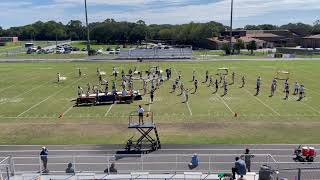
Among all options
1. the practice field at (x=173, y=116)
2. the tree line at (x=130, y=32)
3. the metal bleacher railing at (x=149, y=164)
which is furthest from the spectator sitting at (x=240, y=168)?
the tree line at (x=130, y=32)

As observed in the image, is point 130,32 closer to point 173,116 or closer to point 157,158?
point 173,116

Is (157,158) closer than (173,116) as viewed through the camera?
Yes

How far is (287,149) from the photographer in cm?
2255

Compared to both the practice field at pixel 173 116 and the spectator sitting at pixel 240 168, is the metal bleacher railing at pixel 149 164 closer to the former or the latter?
the spectator sitting at pixel 240 168

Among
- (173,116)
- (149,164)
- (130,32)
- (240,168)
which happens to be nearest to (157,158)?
(149,164)

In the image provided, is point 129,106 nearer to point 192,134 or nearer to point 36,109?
point 36,109

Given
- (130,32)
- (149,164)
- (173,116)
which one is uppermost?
(130,32)

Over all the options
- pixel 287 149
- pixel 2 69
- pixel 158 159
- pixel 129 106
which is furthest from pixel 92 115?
pixel 2 69

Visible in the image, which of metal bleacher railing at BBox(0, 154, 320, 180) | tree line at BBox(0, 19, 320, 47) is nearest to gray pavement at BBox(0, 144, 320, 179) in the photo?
metal bleacher railing at BBox(0, 154, 320, 180)

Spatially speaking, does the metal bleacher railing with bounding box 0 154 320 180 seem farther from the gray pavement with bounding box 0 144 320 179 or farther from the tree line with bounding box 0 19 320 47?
the tree line with bounding box 0 19 320 47

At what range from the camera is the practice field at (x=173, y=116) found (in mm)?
25609

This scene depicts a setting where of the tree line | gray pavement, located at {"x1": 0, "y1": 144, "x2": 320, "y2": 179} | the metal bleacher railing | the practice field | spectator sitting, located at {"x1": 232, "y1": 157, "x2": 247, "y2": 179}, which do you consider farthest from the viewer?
the tree line

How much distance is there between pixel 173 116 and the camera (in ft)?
103

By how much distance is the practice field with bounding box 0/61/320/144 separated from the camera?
25.6 metres
